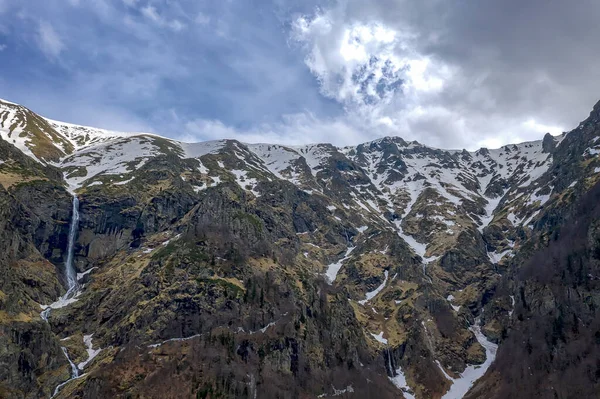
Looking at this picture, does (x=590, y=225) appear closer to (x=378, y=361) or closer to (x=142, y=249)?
(x=378, y=361)

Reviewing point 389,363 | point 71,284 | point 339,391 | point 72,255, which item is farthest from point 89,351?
point 389,363

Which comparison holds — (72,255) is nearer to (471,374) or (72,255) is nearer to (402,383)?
(402,383)

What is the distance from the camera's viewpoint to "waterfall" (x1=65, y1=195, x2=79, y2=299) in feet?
505

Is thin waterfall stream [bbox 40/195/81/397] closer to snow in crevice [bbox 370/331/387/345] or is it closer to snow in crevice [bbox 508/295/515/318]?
snow in crevice [bbox 370/331/387/345]

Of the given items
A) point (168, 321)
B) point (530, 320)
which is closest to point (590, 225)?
point (530, 320)

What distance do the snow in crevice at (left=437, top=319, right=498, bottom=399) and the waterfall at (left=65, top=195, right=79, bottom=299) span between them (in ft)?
426

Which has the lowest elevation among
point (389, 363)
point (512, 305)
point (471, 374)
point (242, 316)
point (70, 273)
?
point (471, 374)

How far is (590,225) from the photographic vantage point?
532ft

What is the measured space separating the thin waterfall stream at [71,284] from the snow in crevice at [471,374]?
113m

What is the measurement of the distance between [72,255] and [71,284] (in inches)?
696

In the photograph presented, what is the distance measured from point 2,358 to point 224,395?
51.6 m

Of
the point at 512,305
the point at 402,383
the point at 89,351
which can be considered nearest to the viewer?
the point at 89,351

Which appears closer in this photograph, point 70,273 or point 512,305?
point 70,273

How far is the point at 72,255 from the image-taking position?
561 ft
